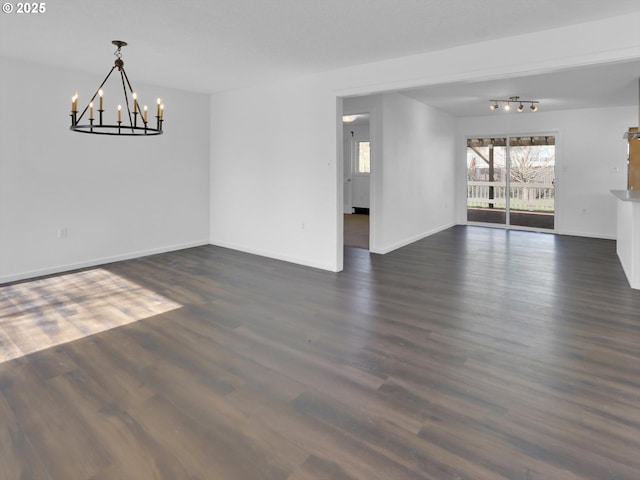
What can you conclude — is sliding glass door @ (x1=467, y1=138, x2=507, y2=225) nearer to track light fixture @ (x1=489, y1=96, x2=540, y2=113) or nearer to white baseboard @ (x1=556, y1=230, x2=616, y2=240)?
white baseboard @ (x1=556, y1=230, x2=616, y2=240)

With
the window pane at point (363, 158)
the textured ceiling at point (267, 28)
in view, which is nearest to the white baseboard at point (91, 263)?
the textured ceiling at point (267, 28)

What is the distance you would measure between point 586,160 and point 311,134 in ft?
18.9

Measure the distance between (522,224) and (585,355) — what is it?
644cm

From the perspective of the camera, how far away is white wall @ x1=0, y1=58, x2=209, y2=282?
4.56 m

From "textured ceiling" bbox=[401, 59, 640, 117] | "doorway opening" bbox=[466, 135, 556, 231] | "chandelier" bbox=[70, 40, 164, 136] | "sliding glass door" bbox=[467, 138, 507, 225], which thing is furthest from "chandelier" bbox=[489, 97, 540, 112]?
"chandelier" bbox=[70, 40, 164, 136]

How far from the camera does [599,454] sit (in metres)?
1.79

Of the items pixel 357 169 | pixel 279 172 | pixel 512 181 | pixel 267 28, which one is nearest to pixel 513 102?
pixel 512 181

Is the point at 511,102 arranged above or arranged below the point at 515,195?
above

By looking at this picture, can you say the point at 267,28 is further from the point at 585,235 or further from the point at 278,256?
the point at 585,235

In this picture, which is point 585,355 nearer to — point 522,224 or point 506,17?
point 506,17

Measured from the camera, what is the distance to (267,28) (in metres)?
3.44

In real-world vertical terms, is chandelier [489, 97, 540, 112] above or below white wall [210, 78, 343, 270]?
above

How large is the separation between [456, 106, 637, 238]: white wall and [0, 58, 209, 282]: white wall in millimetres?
6383

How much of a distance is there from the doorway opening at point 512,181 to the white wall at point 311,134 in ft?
11.4
